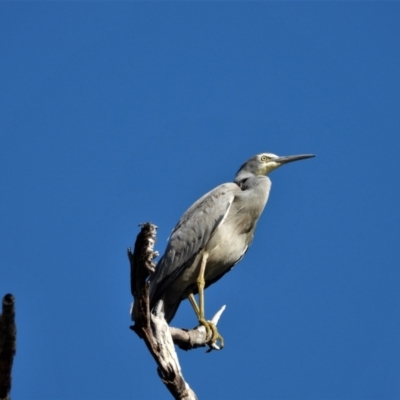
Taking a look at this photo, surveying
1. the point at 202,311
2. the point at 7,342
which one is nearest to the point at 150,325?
the point at 7,342

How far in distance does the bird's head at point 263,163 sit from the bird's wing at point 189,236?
897 millimetres

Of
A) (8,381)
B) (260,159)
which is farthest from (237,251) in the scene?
(8,381)

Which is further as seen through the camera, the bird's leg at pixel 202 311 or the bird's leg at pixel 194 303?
the bird's leg at pixel 194 303

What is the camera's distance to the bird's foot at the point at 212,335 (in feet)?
28.2

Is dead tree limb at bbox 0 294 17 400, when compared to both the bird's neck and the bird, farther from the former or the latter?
the bird's neck

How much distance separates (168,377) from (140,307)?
1.88ft

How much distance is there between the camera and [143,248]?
5.97 metres

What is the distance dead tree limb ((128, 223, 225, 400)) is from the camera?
597cm

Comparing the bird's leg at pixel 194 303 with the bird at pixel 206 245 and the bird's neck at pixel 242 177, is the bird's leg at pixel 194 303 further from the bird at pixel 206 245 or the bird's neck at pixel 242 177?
the bird's neck at pixel 242 177

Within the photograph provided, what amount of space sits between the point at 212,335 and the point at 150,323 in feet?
7.37

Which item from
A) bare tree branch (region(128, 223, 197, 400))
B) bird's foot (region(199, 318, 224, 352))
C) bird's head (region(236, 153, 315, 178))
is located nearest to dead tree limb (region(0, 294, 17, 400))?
bare tree branch (region(128, 223, 197, 400))

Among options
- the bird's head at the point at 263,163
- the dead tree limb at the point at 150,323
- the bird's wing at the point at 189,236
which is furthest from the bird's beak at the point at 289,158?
the dead tree limb at the point at 150,323

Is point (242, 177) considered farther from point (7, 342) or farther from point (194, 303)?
point (7, 342)

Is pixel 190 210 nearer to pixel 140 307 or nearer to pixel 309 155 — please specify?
pixel 309 155
